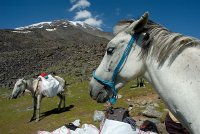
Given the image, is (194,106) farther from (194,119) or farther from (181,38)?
(181,38)

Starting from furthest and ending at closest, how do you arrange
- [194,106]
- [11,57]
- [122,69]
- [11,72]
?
[11,57] → [11,72] → [122,69] → [194,106]

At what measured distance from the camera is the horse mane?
2.69m

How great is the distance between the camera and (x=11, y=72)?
1821 inches

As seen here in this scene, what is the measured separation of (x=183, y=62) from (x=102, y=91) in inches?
40.8

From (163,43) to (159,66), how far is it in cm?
21

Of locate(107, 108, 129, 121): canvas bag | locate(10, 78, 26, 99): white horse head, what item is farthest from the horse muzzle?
locate(10, 78, 26, 99): white horse head

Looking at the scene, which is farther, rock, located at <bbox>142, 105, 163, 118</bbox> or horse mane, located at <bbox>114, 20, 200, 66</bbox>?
rock, located at <bbox>142, 105, 163, 118</bbox>

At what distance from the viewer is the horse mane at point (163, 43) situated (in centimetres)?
269

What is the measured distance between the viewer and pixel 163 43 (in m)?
2.75

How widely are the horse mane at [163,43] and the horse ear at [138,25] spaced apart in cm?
5

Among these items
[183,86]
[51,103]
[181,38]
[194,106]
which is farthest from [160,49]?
[51,103]

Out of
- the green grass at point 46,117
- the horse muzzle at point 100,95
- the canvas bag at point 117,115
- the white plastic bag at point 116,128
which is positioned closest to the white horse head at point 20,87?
the green grass at point 46,117

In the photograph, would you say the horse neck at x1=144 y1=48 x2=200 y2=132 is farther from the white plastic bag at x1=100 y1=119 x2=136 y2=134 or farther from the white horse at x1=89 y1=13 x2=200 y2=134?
the white plastic bag at x1=100 y1=119 x2=136 y2=134

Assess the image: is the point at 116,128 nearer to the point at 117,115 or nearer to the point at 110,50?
the point at 110,50
